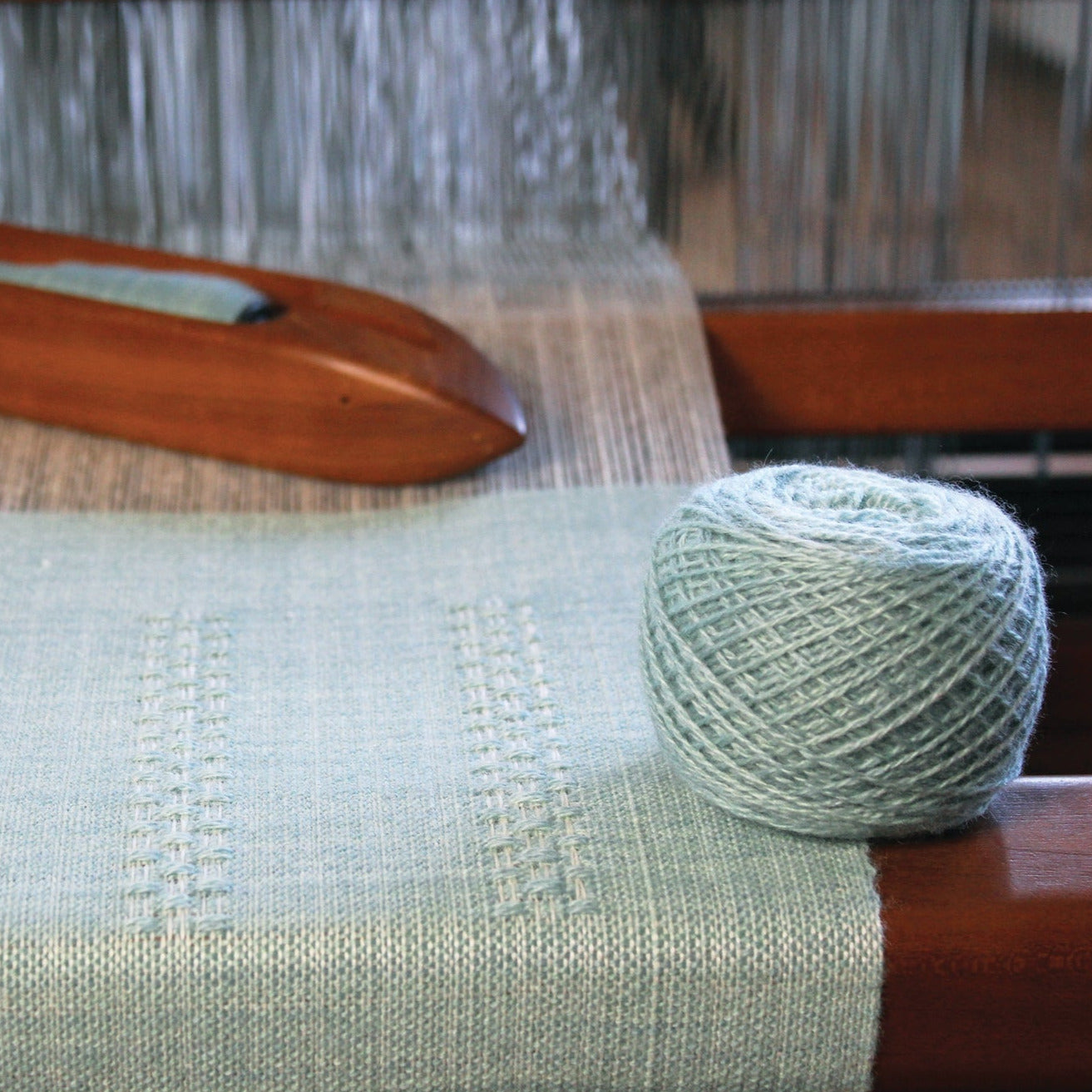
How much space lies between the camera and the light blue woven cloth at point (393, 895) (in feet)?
2.00

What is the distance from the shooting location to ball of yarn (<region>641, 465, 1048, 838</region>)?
0.60 metres

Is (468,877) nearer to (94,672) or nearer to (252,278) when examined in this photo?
(94,672)

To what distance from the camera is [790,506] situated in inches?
25.2

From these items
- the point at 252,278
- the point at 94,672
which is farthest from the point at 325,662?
the point at 252,278

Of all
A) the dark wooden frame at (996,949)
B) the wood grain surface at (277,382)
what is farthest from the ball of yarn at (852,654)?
the wood grain surface at (277,382)

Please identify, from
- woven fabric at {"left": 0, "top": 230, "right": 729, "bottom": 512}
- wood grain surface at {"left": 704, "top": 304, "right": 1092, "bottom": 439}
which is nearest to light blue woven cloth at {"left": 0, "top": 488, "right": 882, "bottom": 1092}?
woven fabric at {"left": 0, "top": 230, "right": 729, "bottom": 512}

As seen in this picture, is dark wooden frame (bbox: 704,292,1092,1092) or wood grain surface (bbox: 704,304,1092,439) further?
wood grain surface (bbox: 704,304,1092,439)

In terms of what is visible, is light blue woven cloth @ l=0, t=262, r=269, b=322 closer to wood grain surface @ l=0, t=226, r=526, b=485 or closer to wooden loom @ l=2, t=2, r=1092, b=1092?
wood grain surface @ l=0, t=226, r=526, b=485

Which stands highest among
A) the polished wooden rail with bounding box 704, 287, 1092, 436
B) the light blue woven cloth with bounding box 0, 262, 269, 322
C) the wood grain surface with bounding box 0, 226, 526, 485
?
the light blue woven cloth with bounding box 0, 262, 269, 322

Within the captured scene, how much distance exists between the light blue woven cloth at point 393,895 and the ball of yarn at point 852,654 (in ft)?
0.14

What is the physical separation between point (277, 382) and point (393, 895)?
0.48 m

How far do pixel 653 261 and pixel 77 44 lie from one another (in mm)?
498

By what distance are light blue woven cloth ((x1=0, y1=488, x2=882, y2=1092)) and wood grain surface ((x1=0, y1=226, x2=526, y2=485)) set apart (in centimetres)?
23

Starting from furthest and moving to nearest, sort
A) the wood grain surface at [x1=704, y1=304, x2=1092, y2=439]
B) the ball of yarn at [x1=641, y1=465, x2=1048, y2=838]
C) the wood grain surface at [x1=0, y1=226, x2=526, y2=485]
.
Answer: the wood grain surface at [x1=704, y1=304, x2=1092, y2=439], the wood grain surface at [x1=0, y1=226, x2=526, y2=485], the ball of yarn at [x1=641, y1=465, x2=1048, y2=838]
